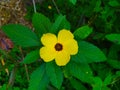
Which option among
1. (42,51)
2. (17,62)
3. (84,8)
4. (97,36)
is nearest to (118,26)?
(97,36)

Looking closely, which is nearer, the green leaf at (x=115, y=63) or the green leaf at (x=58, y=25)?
the green leaf at (x=58, y=25)

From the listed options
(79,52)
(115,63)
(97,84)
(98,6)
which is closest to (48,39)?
(79,52)

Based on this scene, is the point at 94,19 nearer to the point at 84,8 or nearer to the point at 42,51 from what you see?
the point at 84,8

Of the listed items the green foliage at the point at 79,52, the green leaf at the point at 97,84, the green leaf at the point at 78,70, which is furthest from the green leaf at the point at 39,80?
the green leaf at the point at 97,84

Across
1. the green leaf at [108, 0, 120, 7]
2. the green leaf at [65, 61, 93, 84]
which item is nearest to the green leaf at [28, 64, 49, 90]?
the green leaf at [65, 61, 93, 84]

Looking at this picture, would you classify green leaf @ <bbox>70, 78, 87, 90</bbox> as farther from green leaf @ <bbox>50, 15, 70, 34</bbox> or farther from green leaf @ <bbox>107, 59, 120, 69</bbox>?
green leaf @ <bbox>50, 15, 70, 34</bbox>

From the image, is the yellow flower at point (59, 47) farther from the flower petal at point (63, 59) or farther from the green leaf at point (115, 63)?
the green leaf at point (115, 63)

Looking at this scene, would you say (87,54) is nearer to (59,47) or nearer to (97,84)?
(59,47)
